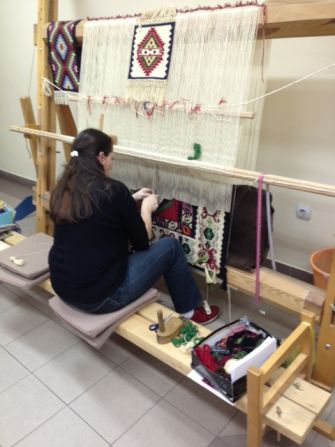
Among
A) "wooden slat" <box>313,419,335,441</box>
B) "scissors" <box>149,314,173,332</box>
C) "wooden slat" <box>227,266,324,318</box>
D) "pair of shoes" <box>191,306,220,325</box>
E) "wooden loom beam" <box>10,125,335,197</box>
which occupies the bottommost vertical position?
"wooden slat" <box>313,419,335,441</box>

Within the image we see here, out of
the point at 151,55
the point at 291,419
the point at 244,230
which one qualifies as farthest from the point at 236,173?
the point at 291,419

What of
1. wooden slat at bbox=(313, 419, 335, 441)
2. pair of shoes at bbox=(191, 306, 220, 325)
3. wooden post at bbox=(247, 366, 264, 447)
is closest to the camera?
wooden post at bbox=(247, 366, 264, 447)

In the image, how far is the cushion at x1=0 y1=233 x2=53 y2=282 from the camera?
1937 mm

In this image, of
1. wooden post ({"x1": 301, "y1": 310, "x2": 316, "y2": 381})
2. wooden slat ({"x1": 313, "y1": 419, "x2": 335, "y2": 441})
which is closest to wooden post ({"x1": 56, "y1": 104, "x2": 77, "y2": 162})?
wooden post ({"x1": 301, "y1": 310, "x2": 316, "y2": 381})

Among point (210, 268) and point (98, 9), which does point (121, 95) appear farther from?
point (98, 9)

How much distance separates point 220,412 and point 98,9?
2.91 meters

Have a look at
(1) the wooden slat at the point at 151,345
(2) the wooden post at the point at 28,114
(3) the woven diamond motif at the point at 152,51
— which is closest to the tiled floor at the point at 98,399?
(1) the wooden slat at the point at 151,345

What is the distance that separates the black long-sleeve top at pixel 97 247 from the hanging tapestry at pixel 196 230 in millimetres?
367

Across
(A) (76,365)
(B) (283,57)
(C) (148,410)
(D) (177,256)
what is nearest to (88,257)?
(D) (177,256)

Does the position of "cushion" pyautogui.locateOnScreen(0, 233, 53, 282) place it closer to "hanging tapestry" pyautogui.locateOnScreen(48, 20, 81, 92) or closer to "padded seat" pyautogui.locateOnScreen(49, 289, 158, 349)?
"padded seat" pyautogui.locateOnScreen(49, 289, 158, 349)

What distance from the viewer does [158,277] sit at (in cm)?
177

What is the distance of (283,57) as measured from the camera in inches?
83.6

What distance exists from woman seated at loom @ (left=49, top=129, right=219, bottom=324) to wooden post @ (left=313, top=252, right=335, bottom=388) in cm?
74

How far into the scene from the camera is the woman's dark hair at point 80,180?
150 centimetres
